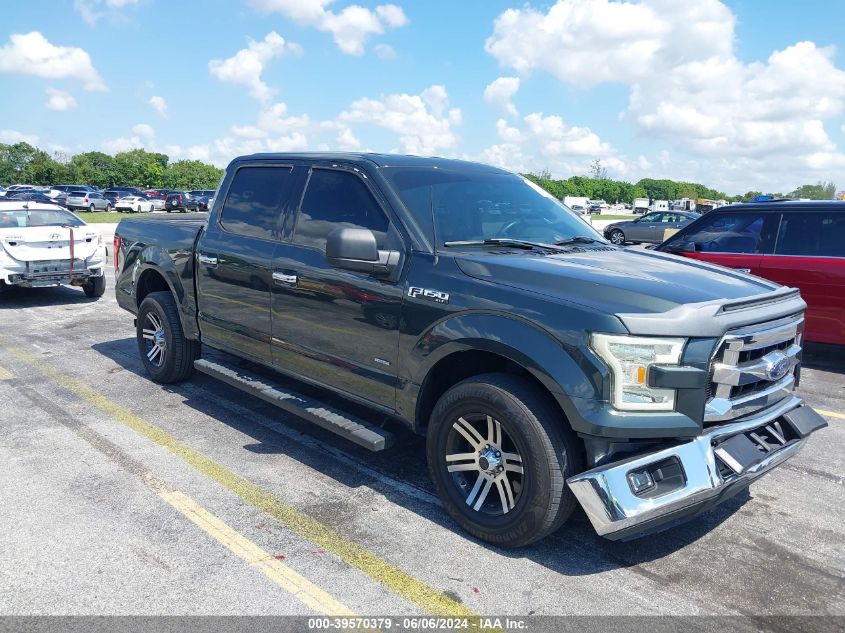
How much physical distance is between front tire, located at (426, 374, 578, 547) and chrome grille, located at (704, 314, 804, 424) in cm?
71

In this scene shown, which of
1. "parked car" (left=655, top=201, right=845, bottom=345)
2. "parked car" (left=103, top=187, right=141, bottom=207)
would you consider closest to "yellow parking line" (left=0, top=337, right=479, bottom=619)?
"parked car" (left=655, top=201, right=845, bottom=345)

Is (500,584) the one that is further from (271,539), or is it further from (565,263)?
(565,263)

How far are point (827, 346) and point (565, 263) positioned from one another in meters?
5.06

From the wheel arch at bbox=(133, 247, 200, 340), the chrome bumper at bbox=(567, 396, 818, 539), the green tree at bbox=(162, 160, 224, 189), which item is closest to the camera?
the chrome bumper at bbox=(567, 396, 818, 539)

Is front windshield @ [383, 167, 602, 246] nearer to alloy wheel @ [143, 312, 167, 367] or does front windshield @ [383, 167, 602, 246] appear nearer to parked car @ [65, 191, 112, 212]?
alloy wheel @ [143, 312, 167, 367]

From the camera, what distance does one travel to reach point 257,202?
4.97m

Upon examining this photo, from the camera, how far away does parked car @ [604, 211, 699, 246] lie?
84.8ft

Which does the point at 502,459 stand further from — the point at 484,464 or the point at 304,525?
the point at 304,525

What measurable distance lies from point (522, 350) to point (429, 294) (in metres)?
0.67

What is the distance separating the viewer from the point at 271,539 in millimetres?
3457

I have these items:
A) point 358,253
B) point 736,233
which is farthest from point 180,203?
point 358,253

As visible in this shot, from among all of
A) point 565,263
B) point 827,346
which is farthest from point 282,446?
point 827,346

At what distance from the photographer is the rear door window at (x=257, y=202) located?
15.6 ft

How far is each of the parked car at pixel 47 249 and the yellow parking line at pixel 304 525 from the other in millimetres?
5205
